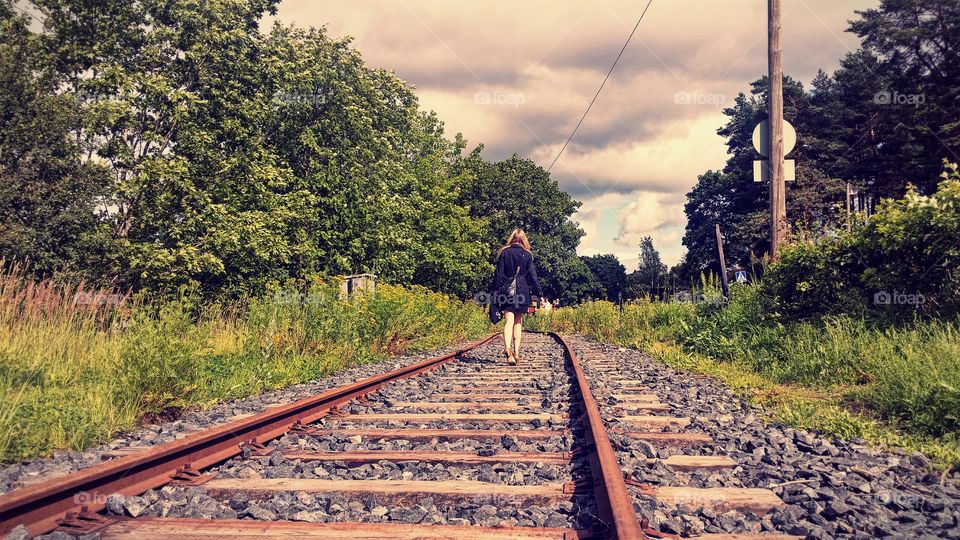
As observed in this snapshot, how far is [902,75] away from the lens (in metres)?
31.0

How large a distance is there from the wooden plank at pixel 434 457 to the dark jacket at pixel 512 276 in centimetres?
580

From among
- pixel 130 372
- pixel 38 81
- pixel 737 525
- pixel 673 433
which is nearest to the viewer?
pixel 737 525

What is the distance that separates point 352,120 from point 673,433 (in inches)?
1019

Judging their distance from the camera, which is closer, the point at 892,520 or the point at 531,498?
the point at 892,520

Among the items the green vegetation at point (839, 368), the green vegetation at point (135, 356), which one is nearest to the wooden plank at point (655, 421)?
the green vegetation at point (839, 368)

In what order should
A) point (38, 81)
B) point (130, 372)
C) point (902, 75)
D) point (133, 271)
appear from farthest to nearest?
point (902, 75)
point (38, 81)
point (133, 271)
point (130, 372)

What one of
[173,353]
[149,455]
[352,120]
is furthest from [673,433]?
[352,120]

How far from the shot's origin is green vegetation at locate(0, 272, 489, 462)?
4.12 meters

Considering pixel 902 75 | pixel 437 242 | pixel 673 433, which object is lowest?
pixel 673 433

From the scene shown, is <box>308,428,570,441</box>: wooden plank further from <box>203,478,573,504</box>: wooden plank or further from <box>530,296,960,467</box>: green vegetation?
<box>530,296,960,467</box>: green vegetation

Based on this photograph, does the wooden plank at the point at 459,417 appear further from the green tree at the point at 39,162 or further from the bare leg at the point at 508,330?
the green tree at the point at 39,162

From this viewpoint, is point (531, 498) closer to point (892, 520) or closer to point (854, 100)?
point (892, 520)

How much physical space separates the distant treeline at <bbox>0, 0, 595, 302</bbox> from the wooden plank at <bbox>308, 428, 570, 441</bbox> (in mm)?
17676

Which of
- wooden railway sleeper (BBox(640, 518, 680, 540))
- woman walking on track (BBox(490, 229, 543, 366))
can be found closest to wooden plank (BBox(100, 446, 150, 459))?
wooden railway sleeper (BBox(640, 518, 680, 540))
